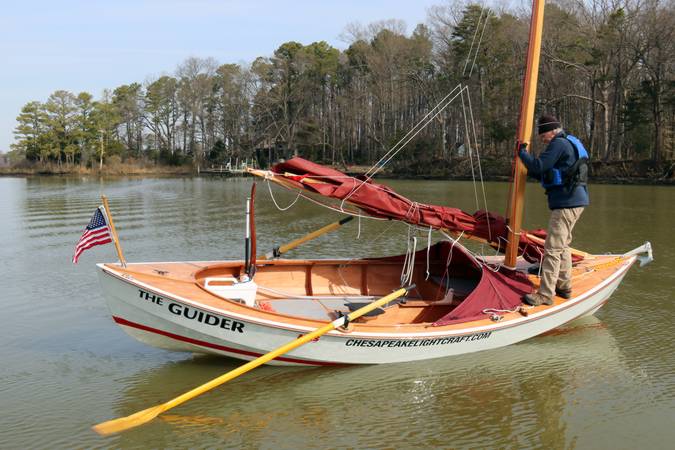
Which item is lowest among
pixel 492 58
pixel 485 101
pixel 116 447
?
pixel 116 447

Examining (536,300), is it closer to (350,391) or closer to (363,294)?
(363,294)

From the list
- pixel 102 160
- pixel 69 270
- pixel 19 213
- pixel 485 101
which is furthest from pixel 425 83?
pixel 69 270

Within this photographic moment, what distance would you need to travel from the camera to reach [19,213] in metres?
26.5

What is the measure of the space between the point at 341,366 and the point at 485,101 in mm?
56147

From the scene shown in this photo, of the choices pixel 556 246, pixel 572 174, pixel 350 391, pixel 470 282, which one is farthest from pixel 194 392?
pixel 572 174

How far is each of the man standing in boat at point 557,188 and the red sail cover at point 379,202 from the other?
3.12 ft

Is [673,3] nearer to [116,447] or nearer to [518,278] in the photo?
[518,278]

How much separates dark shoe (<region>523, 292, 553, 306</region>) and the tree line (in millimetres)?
34686

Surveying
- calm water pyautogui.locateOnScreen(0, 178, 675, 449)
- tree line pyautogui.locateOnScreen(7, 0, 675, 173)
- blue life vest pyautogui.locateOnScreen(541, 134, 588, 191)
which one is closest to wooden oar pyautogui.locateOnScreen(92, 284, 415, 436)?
calm water pyautogui.locateOnScreen(0, 178, 675, 449)

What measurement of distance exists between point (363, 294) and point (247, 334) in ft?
10.2

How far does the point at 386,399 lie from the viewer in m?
7.22

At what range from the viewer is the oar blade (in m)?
6.21

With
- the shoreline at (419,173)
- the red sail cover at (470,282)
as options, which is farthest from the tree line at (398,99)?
the red sail cover at (470,282)

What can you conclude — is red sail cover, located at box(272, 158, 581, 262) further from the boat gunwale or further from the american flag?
the american flag
